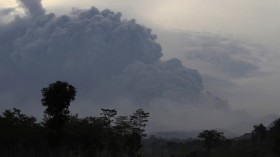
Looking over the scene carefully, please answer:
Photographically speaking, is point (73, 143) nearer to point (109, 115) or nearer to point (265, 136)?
point (109, 115)

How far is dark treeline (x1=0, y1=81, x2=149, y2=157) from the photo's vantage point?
219 feet

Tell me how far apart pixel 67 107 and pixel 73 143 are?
28.1 m

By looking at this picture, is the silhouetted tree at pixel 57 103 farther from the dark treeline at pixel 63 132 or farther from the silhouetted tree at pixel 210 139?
the silhouetted tree at pixel 210 139

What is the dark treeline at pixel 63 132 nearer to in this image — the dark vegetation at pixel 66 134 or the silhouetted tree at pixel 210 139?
the dark vegetation at pixel 66 134

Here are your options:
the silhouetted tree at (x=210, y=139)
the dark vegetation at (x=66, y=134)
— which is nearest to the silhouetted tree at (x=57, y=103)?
the dark vegetation at (x=66, y=134)

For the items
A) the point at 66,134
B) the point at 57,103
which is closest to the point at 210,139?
the point at 66,134

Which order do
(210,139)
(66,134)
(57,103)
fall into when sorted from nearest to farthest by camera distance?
(57,103) → (66,134) → (210,139)

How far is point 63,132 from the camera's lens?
2729 inches

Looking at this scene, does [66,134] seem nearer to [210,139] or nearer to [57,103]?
[57,103]

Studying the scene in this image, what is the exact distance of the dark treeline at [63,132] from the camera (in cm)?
6669

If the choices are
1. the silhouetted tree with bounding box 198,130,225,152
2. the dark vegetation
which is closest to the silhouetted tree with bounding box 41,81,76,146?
the dark vegetation

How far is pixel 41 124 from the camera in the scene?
98.6 m

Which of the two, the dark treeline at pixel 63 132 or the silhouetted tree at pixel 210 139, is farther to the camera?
the silhouetted tree at pixel 210 139

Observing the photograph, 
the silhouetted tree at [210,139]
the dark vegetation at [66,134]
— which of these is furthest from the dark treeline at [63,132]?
the silhouetted tree at [210,139]
